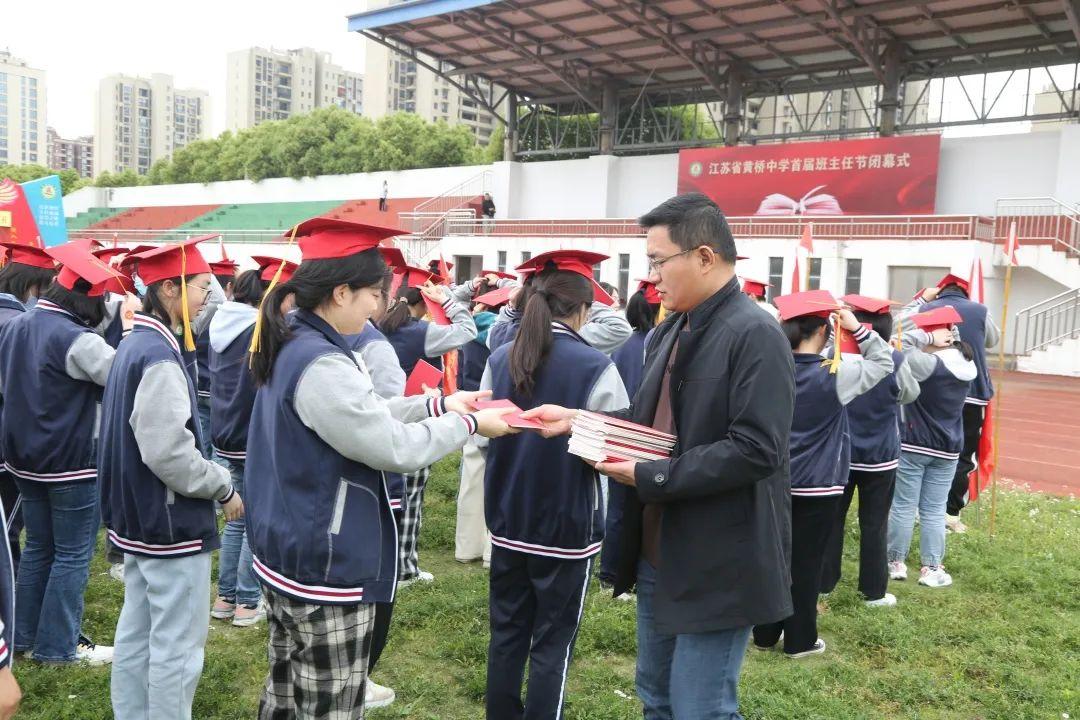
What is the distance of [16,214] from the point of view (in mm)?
10672

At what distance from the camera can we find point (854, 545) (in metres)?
6.06

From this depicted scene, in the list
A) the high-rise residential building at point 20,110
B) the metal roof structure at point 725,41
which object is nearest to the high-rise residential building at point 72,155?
the high-rise residential building at point 20,110

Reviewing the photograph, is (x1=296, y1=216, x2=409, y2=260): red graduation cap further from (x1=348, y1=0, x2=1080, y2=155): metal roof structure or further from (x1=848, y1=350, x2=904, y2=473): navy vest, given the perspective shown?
(x1=348, y1=0, x2=1080, y2=155): metal roof structure

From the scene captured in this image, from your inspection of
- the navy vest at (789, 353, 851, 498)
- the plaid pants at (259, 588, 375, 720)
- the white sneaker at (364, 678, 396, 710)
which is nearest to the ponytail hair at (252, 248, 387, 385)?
the plaid pants at (259, 588, 375, 720)

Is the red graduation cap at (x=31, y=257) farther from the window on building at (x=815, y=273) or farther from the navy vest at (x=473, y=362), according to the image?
the window on building at (x=815, y=273)

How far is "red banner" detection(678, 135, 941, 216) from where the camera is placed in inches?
871

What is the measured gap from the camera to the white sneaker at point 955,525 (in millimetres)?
6504

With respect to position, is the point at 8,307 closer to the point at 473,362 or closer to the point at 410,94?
the point at 473,362

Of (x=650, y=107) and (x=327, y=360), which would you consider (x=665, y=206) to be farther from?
(x=650, y=107)

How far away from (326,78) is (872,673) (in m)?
112

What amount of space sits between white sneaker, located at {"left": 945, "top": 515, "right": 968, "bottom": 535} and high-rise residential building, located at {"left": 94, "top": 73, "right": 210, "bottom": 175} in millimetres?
109451

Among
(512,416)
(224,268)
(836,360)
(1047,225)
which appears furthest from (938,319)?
(1047,225)

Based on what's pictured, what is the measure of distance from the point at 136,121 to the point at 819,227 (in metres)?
105

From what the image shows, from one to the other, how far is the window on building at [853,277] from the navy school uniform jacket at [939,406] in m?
16.1
